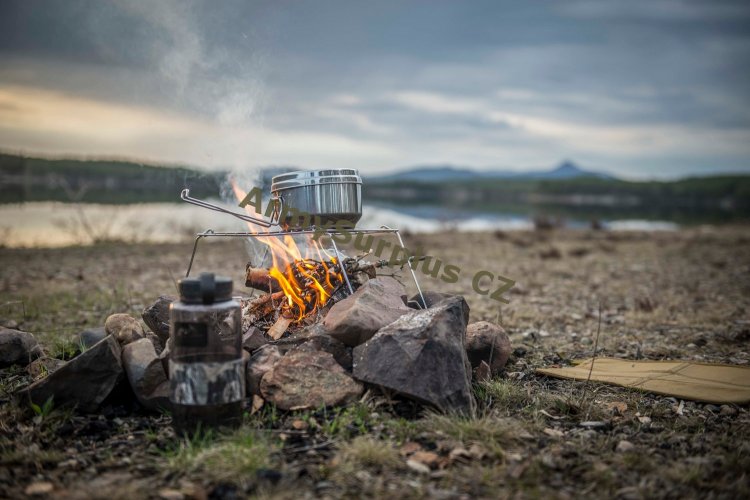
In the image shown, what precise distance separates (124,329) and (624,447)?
428cm

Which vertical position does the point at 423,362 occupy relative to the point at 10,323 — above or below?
above

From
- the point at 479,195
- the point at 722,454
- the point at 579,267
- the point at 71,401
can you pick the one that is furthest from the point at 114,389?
the point at 479,195

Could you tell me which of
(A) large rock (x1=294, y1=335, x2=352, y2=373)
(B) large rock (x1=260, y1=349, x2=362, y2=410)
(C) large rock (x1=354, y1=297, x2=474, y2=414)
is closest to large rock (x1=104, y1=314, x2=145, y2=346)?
(B) large rock (x1=260, y1=349, x2=362, y2=410)

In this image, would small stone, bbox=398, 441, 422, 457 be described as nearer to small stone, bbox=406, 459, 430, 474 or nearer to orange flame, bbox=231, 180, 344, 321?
small stone, bbox=406, 459, 430, 474

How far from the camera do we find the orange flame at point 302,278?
18.3ft

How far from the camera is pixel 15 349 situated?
18.5 ft

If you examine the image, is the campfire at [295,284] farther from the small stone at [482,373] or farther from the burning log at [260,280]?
the small stone at [482,373]

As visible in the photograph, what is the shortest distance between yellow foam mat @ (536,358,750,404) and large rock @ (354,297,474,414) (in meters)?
1.49

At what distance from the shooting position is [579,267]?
14.1 meters

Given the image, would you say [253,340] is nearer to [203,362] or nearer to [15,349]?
[203,362]

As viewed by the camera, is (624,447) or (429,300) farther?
(429,300)

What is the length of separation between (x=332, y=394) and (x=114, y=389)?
70.0 inches

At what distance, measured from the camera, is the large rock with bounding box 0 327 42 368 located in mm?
5594

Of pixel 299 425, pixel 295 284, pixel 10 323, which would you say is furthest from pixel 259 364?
pixel 10 323
